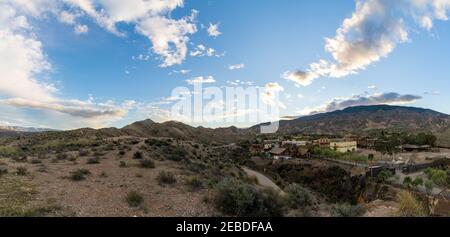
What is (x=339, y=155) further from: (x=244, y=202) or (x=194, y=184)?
(x=244, y=202)

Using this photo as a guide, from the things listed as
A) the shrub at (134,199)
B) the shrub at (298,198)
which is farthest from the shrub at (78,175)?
the shrub at (298,198)

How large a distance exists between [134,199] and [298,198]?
283 inches

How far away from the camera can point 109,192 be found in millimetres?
12852

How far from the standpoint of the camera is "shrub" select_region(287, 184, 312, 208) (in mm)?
14508

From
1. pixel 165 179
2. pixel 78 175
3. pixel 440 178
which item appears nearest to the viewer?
pixel 78 175

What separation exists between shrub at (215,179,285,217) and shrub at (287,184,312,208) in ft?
6.05

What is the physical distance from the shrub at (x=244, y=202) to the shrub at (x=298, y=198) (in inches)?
72.6

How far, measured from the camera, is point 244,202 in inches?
447

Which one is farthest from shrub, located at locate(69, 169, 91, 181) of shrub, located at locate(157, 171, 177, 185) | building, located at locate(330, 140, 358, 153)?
building, located at locate(330, 140, 358, 153)

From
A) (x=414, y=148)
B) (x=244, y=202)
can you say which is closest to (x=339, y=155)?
(x=414, y=148)

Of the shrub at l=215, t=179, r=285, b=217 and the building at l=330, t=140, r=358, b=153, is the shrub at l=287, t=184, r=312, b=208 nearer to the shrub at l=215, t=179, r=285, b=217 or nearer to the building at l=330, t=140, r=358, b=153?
the shrub at l=215, t=179, r=285, b=217

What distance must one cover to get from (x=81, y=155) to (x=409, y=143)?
266 feet

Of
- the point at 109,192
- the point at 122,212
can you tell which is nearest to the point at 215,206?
the point at 122,212
